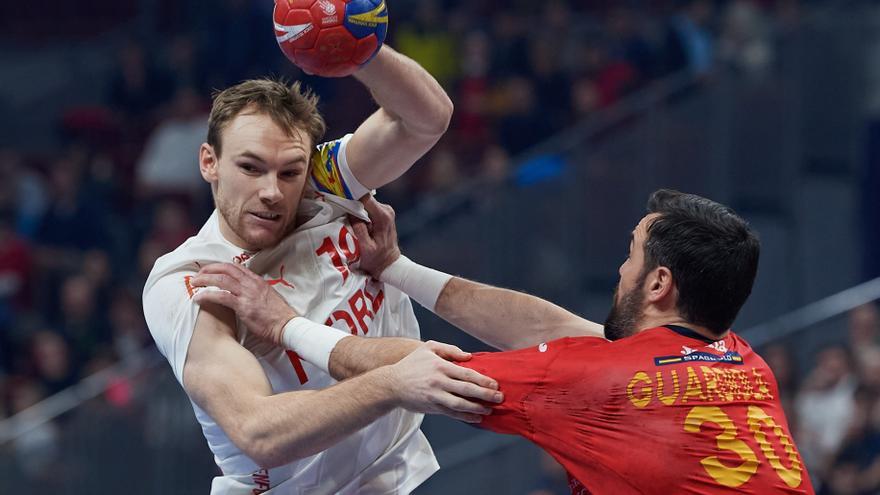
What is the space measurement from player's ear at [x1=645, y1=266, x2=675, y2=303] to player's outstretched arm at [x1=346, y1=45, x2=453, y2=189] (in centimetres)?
105

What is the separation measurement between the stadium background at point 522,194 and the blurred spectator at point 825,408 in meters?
0.01

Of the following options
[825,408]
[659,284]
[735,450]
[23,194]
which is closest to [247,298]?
[659,284]

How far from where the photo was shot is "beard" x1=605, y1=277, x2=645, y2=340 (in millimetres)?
4035

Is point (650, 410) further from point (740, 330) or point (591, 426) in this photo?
point (740, 330)

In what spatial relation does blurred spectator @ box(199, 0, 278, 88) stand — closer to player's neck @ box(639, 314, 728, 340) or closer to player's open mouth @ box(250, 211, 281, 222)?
player's open mouth @ box(250, 211, 281, 222)

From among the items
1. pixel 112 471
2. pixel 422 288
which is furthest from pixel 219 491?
pixel 112 471

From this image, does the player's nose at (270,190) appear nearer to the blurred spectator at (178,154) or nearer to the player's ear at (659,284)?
the player's ear at (659,284)

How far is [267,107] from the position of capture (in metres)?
4.48

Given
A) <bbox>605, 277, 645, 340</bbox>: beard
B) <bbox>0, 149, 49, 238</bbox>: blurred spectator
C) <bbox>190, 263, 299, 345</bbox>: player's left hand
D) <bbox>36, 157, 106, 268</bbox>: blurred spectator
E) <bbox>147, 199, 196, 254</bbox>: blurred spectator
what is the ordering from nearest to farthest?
<bbox>605, 277, 645, 340</bbox>: beard → <bbox>190, 263, 299, 345</bbox>: player's left hand → <bbox>147, 199, 196, 254</bbox>: blurred spectator → <bbox>36, 157, 106, 268</bbox>: blurred spectator → <bbox>0, 149, 49, 238</bbox>: blurred spectator

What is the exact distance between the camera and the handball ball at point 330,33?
13.5 feet

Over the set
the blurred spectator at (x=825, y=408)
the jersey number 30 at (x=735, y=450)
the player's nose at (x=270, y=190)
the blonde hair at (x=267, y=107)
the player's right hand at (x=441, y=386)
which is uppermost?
the blonde hair at (x=267, y=107)

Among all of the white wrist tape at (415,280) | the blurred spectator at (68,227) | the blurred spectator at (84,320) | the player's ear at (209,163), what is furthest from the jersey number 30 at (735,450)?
the blurred spectator at (68,227)

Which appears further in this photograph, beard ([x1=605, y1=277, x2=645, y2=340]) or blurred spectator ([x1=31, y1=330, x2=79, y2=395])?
blurred spectator ([x1=31, y1=330, x2=79, y2=395])

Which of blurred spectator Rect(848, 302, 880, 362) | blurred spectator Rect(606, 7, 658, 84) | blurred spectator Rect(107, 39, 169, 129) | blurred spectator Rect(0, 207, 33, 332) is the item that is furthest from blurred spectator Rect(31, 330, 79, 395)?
blurred spectator Rect(848, 302, 880, 362)
